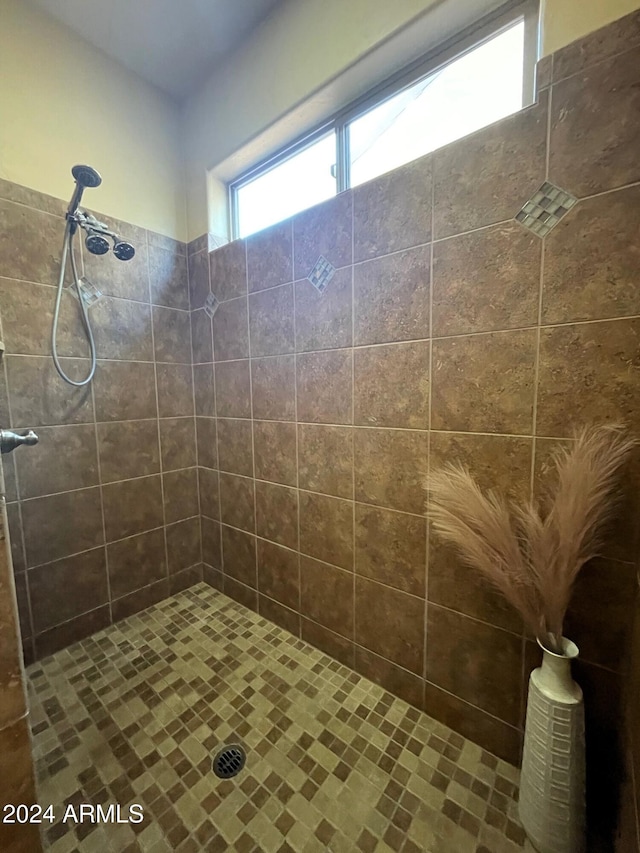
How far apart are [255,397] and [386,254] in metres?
0.79

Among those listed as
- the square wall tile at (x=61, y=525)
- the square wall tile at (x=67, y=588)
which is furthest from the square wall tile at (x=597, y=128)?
the square wall tile at (x=67, y=588)

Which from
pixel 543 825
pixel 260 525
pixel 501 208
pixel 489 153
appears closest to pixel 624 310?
pixel 501 208

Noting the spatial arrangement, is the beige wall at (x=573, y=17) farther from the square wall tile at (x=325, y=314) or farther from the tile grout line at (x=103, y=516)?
the tile grout line at (x=103, y=516)

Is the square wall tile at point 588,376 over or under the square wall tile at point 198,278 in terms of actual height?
under

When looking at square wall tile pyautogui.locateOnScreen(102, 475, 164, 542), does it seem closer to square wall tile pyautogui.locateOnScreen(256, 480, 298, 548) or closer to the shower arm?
square wall tile pyautogui.locateOnScreen(256, 480, 298, 548)

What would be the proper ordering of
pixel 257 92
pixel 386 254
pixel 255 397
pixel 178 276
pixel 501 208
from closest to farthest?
pixel 501 208 → pixel 386 254 → pixel 257 92 → pixel 255 397 → pixel 178 276

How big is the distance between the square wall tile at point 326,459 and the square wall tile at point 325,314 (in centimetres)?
32

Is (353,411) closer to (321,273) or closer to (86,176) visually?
(321,273)

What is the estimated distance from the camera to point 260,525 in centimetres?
159

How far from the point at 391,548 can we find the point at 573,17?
57.9 inches

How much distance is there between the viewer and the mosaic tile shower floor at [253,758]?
823 mm

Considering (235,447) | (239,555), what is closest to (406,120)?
(235,447)

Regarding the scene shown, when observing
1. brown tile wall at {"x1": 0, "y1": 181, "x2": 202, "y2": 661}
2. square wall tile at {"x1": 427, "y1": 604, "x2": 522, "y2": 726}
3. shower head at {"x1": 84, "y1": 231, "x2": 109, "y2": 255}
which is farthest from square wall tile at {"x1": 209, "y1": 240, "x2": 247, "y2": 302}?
square wall tile at {"x1": 427, "y1": 604, "x2": 522, "y2": 726}

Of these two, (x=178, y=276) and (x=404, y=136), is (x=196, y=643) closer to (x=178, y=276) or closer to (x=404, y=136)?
(x=178, y=276)
